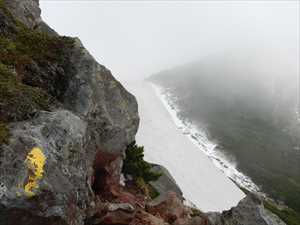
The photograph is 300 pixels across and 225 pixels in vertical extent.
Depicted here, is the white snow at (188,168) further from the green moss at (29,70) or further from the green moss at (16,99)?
the green moss at (16,99)

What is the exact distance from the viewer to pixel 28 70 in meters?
12.8

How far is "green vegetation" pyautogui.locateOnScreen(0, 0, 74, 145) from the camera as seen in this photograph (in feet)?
32.5

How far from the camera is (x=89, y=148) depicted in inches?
499

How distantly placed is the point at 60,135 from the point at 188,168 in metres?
63.9

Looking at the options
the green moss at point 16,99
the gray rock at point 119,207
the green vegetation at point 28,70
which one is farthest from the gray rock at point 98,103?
the gray rock at point 119,207

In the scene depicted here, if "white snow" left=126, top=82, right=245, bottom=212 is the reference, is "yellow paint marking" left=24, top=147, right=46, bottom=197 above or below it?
below

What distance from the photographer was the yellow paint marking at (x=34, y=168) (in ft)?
27.3

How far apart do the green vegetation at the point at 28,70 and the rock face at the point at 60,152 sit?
326 mm

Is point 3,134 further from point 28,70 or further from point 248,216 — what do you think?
point 248,216

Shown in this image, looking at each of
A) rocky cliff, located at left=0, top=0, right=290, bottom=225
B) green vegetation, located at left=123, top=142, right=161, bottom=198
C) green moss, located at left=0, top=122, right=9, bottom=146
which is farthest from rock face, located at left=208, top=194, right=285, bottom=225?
green moss, located at left=0, top=122, right=9, bottom=146

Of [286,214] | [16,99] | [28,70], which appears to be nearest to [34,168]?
[16,99]

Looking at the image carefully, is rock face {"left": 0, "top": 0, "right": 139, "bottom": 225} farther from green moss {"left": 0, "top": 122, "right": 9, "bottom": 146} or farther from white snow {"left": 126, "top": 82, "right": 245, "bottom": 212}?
white snow {"left": 126, "top": 82, "right": 245, "bottom": 212}

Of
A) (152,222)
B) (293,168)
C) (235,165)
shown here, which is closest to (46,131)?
(152,222)

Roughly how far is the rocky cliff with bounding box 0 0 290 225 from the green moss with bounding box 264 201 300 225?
213ft
